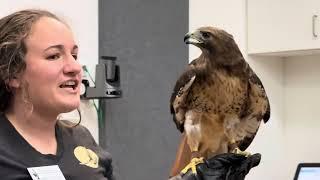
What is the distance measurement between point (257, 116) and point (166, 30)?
1403mm

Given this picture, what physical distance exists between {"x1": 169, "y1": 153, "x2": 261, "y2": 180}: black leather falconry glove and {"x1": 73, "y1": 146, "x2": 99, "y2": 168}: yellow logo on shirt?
0.92ft

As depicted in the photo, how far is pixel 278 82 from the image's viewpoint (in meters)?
2.98

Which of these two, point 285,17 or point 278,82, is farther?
point 278,82

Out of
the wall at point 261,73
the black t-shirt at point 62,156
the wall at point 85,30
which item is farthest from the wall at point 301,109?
the black t-shirt at point 62,156

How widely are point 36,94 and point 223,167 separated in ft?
1.81

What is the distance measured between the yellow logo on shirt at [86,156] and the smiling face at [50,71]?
0.42 ft

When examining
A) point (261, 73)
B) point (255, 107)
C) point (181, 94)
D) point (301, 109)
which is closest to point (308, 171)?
point (301, 109)

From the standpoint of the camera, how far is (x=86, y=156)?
125 centimetres

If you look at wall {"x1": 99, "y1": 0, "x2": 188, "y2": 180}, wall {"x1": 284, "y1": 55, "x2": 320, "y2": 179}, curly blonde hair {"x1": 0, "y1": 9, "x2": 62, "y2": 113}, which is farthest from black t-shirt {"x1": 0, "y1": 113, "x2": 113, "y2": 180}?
wall {"x1": 284, "y1": 55, "x2": 320, "y2": 179}

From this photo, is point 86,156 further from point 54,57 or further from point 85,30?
point 85,30

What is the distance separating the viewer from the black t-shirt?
1124 millimetres

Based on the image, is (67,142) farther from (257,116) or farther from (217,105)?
(257,116)

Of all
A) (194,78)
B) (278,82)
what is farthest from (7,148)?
(278,82)

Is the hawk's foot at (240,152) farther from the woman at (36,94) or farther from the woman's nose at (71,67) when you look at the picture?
the woman's nose at (71,67)
